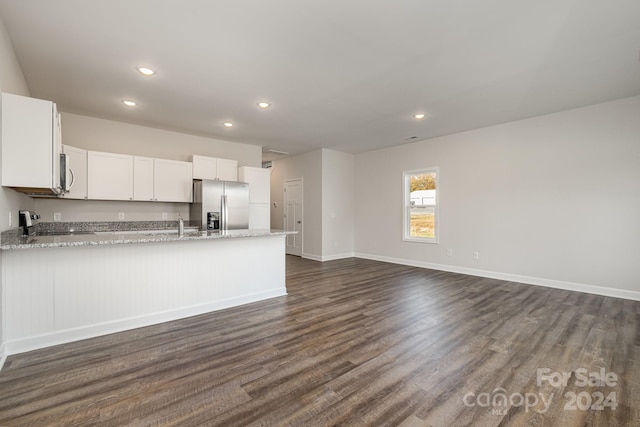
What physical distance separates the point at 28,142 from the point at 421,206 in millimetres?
6205

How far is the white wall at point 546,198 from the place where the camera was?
401cm

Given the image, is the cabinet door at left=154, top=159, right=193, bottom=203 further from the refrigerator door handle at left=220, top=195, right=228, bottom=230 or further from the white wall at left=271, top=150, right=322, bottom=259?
the white wall at left=271, top=150, right=322, bottom=259

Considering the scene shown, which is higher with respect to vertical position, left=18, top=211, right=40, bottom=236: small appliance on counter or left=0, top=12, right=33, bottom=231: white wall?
left=0, top=12, right=33, bottom=231: white wall

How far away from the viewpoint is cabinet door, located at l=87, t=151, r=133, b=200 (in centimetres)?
439

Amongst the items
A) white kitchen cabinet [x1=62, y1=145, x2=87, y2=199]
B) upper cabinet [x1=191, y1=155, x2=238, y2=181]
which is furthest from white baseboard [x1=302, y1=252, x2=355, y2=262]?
white kitchen cabinet [x1=62, y1=145, x2=87, y2=199]

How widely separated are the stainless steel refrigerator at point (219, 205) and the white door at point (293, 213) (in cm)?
221

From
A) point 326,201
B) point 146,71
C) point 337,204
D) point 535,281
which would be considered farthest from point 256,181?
point 535,281

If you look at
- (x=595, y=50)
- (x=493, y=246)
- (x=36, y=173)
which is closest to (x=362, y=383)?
(x=36, y=173)

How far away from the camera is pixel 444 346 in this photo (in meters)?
2.56

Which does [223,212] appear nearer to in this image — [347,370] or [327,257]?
[327,257]

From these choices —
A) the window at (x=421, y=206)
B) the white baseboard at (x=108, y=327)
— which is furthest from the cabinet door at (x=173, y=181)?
the window at (x=421, y=206)

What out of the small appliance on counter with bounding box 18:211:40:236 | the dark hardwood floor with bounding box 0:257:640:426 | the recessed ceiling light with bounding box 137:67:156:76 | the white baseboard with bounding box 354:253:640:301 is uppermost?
the recessed ceiling light with bounding box 137:67:156:76

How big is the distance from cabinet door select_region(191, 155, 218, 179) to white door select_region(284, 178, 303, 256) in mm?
2599

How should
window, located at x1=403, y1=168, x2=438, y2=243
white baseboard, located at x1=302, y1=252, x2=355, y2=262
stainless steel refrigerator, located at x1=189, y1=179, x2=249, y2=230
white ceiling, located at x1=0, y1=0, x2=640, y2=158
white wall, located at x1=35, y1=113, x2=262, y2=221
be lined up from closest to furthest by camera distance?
white ceiling, located at x1=0, y1=0, x2=640, y2=158
white wall, located at x1=35, y1=113, x2=262, y2=221
stainless steel refrigerator, located at x1=189, y1=179, x2=249, y2=230
window, located at x1=403, y1=168, x2=438, y2=243
white baseboard, located at x1=302, y1=252, x2=355, y2=262
